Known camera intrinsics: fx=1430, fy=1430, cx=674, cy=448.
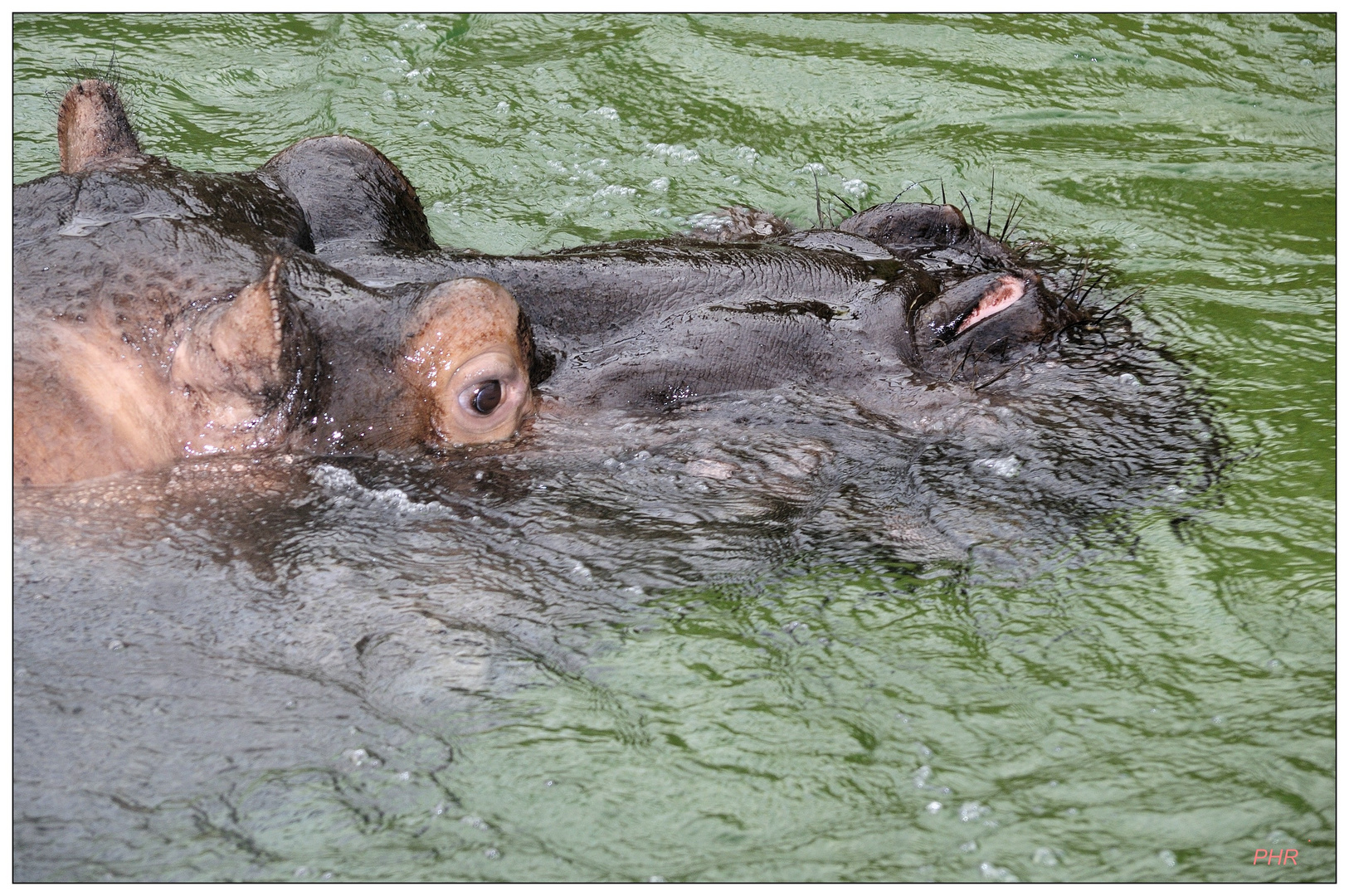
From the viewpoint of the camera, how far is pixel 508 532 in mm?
3799

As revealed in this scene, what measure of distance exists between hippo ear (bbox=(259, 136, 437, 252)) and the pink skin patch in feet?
5.63

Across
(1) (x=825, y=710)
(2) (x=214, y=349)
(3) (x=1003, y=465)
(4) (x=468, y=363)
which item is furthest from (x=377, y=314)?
(3) (x=1003, y=465)

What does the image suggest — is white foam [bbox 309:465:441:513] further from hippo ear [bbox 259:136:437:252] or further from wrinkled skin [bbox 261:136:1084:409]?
hippo ear [bbox 259:136:437:252]

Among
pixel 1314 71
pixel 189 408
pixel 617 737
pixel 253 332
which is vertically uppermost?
pixel 1314 71

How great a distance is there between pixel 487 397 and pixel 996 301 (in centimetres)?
162

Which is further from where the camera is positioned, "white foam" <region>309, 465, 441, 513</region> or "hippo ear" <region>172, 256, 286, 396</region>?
"white foam" <region>309, 465, 441, 513</region>

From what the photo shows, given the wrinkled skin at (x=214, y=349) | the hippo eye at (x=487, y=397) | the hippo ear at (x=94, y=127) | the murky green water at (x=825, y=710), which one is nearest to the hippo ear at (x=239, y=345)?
the wrinkled skin at (x=214, y=349)

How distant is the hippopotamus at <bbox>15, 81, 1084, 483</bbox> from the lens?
3.70 metres

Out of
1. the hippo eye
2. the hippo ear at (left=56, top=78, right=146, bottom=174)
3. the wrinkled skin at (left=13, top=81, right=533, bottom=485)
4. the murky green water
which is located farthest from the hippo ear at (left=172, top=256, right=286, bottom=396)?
the hippo ear at (left=56, top=78, right=146, bottom=174)

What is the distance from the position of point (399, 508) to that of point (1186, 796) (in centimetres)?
207

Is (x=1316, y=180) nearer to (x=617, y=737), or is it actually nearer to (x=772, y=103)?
(x=772, y=103)

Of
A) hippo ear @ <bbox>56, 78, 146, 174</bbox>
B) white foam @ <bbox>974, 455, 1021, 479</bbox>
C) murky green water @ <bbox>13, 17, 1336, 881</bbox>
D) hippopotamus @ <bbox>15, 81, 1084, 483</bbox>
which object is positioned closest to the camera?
murky green water @ <bbox>13, 17, 1336, 881</bbox>
